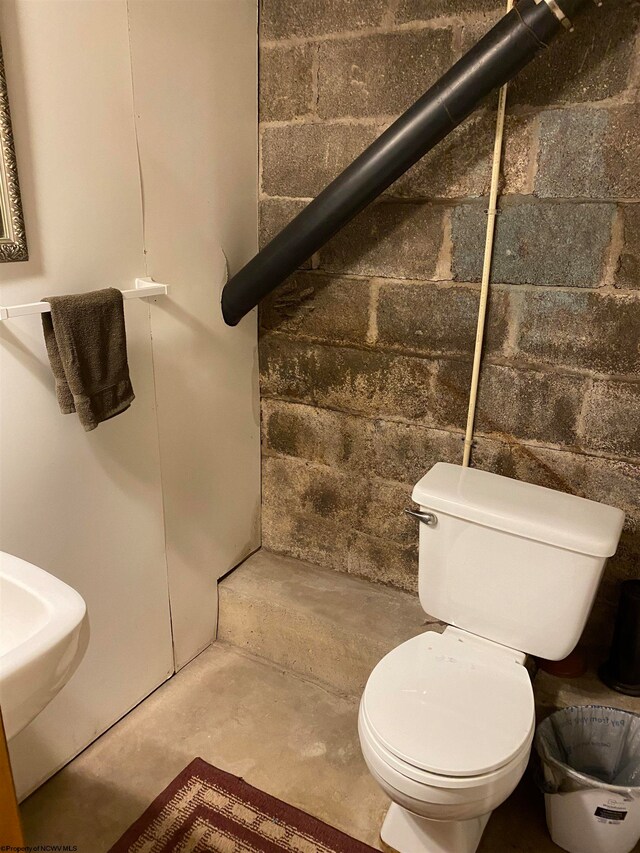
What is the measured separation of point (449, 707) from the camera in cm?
141

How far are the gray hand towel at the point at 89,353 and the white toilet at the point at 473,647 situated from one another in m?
0.81

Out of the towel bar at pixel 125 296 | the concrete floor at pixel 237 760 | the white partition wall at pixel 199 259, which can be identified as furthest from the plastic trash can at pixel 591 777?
the towel bar at pixel 125 296

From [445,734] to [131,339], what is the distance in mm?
1226

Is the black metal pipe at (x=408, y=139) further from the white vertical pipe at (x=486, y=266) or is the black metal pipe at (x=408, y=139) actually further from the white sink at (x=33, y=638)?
the white sink at (x=33, y=638)

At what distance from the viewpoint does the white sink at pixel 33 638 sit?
91 centimetres

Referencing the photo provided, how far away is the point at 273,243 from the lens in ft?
5.94

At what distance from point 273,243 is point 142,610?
3.80ft

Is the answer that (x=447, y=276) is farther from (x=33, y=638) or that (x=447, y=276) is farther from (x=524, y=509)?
(x=33, y=638)

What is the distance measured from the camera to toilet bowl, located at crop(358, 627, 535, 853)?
1.28 m

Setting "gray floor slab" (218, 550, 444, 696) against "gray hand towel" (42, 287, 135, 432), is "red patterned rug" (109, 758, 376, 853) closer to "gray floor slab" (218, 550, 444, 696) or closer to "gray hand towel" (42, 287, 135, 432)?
"gray floor slab" (218, 550, 444, 696)

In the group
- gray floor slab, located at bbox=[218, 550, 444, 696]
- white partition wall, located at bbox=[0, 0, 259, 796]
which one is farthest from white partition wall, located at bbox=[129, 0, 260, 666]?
gray floor slab, located at bbox=[218, 550, 444, 696]

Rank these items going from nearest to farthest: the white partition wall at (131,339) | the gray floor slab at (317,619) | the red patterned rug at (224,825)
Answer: the white partition wall at (131,339)
the red patterned rug at (224,825)
the gray floor slab at (317,619)

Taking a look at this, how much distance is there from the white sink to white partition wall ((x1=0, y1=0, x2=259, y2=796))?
371 mm

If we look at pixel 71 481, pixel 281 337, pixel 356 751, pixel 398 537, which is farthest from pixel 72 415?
pixel 356 751
